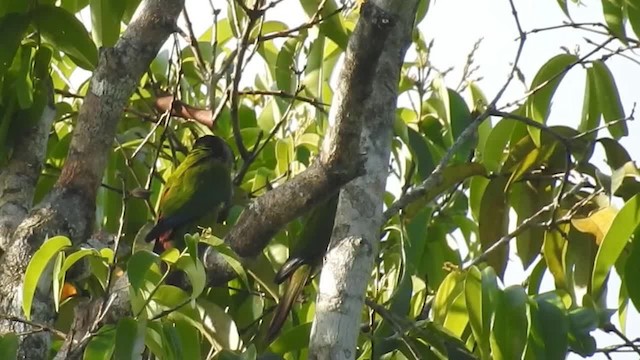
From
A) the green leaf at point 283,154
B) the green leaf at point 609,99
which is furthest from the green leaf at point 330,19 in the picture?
the green leaf at point 609,99

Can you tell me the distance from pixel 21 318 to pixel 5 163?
1.57 ft

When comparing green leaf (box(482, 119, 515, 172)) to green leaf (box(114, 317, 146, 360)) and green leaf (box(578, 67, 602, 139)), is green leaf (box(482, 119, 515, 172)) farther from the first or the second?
green leaf (box(114, 317, 146, 360))

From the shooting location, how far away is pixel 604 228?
186 cm

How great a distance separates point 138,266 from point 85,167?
0.51 m

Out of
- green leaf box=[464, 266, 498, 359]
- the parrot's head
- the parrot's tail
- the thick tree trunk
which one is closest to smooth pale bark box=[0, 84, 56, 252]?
the thick tree trunk

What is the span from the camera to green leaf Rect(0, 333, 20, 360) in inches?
54.3

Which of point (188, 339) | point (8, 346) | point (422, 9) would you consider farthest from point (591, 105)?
point (8, 346)

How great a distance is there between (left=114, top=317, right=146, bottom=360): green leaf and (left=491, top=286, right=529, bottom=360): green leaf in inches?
19.5

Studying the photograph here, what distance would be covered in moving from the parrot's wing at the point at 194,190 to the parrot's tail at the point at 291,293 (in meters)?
0.36

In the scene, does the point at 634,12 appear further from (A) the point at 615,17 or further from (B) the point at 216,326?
(B) the point at 216,326

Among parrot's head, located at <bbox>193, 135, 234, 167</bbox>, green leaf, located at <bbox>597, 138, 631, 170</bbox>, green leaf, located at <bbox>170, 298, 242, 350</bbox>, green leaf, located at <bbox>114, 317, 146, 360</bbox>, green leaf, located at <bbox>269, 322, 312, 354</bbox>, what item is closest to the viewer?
green leaf, located at <bbox>114, 317, 146, 360</bbox>

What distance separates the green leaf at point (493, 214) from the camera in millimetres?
2076

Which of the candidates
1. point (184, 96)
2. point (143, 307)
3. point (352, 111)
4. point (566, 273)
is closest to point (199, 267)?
point (143, 307)

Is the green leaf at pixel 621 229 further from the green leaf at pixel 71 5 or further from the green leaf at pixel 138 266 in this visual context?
the green leaf at pixel 71 5
